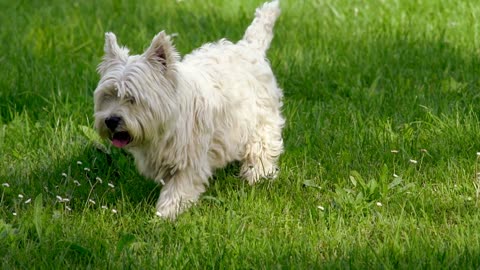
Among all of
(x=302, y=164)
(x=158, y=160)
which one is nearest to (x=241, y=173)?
(x=302, y=164)

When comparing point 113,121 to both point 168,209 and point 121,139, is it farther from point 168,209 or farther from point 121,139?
point 168,209

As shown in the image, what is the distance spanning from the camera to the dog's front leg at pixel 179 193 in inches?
211

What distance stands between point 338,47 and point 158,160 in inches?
131

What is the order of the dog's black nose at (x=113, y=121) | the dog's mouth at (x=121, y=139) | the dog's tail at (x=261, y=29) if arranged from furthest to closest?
the dog's tail at (x=261, y=29), the dog's mouth at (x=121, y=139), the dog's black nose at (x=113, y=121)

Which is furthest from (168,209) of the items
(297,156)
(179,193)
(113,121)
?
(297,156)

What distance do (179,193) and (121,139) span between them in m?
0.48

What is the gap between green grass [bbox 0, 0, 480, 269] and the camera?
476cm

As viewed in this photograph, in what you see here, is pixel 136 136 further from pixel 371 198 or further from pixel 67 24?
pixel 67 24

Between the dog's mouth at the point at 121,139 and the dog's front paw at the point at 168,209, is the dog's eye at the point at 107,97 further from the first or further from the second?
the dog's front paw at the point at 168,209

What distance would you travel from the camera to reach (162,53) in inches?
204

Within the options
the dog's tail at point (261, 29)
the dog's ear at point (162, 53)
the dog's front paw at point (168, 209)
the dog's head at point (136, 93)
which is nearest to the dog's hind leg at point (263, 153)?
the dog's tail at point (261, 29)

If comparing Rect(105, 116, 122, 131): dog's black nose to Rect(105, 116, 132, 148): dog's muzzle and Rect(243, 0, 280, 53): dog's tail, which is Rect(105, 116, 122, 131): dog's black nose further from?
Rect(243, 0, 280, 53): dog's tail

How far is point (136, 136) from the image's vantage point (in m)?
5.18

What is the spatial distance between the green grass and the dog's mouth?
388mm
